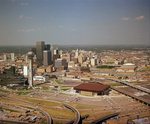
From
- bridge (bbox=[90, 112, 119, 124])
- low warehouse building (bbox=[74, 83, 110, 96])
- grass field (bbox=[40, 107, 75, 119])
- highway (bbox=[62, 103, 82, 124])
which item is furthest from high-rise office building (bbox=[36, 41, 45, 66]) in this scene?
bridge (bbox=[90, 112, 119, 124])

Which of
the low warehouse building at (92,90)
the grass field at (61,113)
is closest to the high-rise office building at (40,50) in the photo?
the low warehouse building at (92,90)

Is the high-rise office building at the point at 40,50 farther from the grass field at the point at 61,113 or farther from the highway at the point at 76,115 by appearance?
the grass field at the point at 61,113

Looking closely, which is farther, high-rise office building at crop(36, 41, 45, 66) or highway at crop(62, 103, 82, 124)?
high-rise office building at crop(36, 41, 45, 66)

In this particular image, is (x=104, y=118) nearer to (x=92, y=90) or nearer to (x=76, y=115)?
(x=76, y=115)

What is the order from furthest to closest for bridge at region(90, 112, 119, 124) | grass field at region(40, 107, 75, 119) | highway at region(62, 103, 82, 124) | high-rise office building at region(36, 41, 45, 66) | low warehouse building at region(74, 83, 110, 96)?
high-rise office building at region(36, 41, 45, 66), low warehouse building at region(74, 83, 110, 96), grass field at region(40, 107, 75, 119), bridge at region(90, 112, 119, 124), highway at region(62, 103, 82, 124)

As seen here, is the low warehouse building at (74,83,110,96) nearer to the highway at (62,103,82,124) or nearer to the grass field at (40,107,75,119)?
the highway at (62,103,82,124)

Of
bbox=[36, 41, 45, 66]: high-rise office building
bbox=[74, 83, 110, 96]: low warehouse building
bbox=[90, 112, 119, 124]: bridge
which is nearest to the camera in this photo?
bbox=[90, 112, 119, 124]: bridge

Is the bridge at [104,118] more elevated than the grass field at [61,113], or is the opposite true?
the grass field at [61,113]

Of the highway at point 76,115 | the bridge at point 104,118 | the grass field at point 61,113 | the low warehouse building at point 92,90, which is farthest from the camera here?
the low warehouse building at point 92,90

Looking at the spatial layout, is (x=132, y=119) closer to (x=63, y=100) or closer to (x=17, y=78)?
(x=63, y=100)

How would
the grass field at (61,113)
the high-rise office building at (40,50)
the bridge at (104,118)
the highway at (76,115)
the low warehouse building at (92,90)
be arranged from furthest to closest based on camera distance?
the high-rise office building at (40,50) < the low warehouse building at (92,90) < the grass field at (61,113) < the bridge at (104,118) < the highway at (76,115)

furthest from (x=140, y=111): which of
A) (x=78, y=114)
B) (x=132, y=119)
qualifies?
(x=78, y=114)
